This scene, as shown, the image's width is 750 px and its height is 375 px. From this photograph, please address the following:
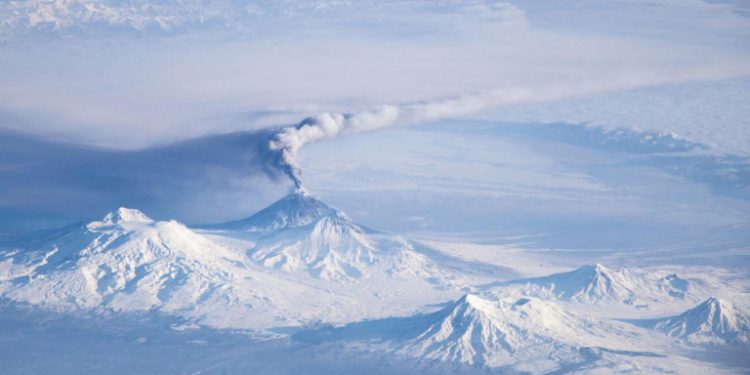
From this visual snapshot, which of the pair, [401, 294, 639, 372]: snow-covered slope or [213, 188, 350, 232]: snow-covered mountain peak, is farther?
[213, 188, 350, 232]: snow-covered mountain peak

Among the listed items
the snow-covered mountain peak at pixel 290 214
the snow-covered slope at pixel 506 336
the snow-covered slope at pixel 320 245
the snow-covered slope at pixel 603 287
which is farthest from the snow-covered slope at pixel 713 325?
the snow-covered mountain peak at pixel 290 214

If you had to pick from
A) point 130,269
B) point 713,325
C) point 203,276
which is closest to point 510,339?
point 713,325

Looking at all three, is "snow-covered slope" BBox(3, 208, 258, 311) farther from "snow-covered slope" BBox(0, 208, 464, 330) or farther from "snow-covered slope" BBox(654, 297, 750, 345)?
"snow-covered slope" BBox(654, 297, 750, 345)

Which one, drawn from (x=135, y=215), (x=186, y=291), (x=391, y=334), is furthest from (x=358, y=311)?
(x=135, y=215)

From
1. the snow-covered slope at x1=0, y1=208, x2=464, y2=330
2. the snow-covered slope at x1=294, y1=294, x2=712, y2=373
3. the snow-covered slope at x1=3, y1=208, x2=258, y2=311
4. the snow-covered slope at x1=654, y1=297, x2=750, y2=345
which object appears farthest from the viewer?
the snow-covered slope at x1=3, y1=208, x2=258, y2=311

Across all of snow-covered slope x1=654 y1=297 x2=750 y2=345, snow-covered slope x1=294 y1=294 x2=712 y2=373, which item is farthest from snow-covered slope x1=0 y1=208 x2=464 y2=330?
snow-covered slope x1=654 y1=297 x2=750 y2=345
